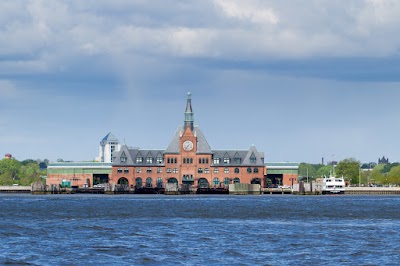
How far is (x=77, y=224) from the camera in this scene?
90.9 meters

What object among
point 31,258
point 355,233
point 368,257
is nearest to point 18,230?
point 31,258

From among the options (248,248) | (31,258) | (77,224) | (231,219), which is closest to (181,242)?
(248,248)

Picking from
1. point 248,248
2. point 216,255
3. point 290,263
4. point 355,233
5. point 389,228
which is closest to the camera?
point 290,263

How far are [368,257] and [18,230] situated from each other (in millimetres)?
33256

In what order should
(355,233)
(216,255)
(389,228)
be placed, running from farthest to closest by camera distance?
(389,228) < (355,233) < (216,255)

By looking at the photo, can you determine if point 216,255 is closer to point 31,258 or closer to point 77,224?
point 31,258

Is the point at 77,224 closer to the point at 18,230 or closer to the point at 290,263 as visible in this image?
the point at 18,230

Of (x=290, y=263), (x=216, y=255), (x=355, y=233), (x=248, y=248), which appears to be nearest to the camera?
(x=290, y=263)

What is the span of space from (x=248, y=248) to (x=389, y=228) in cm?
2271

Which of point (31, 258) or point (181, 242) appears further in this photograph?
→ point (181, 242)

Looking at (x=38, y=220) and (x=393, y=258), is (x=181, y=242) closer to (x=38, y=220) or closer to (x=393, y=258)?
(x=393, y=258)

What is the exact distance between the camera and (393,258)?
203 ft

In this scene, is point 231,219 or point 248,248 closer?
point 248,248

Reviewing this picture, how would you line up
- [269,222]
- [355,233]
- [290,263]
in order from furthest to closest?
[269,222], [355,233], [290,263]
